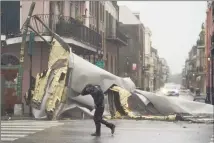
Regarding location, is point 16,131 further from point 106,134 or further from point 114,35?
point 114,35

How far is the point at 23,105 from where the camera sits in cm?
2292

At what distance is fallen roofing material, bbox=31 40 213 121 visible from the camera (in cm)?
2095

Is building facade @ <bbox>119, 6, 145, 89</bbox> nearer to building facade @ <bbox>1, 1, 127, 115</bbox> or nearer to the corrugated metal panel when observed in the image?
building facade @ <bbox>1, 1, 127, 115</bbox>

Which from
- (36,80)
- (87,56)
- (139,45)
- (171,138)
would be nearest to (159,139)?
(171,138)

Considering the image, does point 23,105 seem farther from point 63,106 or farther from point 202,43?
point 202,43

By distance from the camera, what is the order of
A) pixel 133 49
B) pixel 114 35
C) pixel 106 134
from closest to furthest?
pixel 106 134 < pixel 114 35 < pixel 133 49

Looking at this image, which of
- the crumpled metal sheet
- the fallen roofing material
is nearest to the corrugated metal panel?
the fallen roofing material

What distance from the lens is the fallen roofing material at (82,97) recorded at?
21.0m

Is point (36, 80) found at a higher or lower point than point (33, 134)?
higher

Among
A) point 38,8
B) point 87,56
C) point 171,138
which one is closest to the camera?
point 171,138

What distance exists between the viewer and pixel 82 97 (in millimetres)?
21531

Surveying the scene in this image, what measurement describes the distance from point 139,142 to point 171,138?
4.87 ft

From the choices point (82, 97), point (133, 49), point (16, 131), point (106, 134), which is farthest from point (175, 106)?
point (133, 49)

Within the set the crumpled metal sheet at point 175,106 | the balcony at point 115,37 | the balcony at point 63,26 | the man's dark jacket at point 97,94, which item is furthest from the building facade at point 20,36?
the balcony at point 115,37
